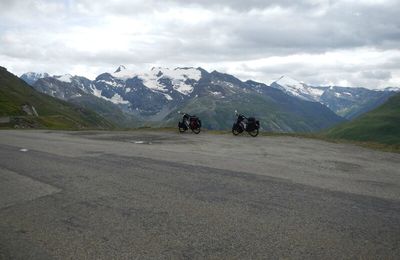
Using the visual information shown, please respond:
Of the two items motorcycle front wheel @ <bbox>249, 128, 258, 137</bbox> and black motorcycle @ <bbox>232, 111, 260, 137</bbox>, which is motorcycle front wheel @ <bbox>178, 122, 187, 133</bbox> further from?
motorcycle front wheel @ <bbox>249, 128, 258, 137</bbox>

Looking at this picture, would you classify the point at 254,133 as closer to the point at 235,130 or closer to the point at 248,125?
the point at 248,125

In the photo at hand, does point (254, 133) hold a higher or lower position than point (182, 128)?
lower

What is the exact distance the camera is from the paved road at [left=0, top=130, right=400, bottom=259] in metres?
7.08

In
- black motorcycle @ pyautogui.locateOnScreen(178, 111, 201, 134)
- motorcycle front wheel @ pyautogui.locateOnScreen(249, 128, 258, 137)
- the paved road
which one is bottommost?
the paved road

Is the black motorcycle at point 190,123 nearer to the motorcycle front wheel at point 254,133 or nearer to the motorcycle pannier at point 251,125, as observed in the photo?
the motorcycle pannier at point 251,125

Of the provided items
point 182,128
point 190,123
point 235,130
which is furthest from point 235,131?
point 182,128

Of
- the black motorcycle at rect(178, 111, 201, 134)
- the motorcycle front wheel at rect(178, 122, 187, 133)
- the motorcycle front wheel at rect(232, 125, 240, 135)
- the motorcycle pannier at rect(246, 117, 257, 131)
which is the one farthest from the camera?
the motorcycle front wheel at rect(178, 122, 187, 133)

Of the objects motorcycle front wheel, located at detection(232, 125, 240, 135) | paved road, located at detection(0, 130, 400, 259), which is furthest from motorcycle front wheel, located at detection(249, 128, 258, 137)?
paved road, located at detection(0, 130, 400, 259)

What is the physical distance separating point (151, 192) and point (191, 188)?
1.06 m

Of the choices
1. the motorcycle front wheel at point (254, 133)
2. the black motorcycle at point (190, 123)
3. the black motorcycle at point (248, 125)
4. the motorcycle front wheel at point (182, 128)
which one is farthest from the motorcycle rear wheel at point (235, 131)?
the motorcycle front wheel at point (182, 128)

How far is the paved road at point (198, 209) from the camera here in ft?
23.2

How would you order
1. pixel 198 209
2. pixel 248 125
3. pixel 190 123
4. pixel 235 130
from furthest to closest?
1. pixel 190 123
2. pixel 235 130
3. pixel 248 125
4. pixel 198 209

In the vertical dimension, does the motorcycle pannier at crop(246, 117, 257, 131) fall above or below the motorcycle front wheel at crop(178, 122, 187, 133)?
above

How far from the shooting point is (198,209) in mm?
9172
